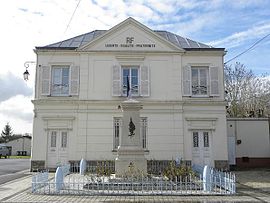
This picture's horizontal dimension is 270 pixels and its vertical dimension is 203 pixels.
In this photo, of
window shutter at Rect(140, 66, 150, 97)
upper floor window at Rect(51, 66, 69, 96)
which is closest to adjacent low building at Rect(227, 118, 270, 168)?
window shutter at Rect(140, 66, 150, 97)

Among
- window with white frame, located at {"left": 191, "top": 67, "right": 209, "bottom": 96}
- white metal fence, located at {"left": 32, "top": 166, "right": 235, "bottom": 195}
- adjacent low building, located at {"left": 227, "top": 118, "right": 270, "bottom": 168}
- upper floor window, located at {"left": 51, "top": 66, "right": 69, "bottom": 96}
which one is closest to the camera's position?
white metal fence, located at {"left": 32, "top": 166, "right": 235, "bottom": 195}

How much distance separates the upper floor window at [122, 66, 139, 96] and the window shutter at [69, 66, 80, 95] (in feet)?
9.72

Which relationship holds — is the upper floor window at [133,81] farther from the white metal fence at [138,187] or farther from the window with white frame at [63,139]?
the white metal fence at [138,187]

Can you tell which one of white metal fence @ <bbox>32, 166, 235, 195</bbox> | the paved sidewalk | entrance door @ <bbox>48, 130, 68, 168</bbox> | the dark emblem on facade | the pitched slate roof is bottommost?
the paved sidewalk

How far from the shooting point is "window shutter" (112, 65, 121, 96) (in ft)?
74.2

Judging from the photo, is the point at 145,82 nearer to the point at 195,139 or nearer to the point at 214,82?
the point at 214,82

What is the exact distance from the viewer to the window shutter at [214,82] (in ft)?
75.3

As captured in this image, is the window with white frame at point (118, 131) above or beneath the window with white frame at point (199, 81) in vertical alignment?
beneath

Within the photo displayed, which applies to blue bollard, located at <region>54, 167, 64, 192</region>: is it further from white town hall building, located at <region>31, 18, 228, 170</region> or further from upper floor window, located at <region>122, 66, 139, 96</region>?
upper floor window, located at <region>122, 66, 139, 96</region>

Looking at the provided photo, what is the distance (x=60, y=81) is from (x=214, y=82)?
10.1m

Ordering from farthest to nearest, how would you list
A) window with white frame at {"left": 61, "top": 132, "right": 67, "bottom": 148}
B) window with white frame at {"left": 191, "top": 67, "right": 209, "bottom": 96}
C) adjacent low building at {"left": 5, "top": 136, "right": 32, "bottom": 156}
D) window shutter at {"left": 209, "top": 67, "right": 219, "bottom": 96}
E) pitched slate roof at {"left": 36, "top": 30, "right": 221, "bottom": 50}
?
1. adjacent low building at {"left": 5, "top": 136, "right": 32, "bottom": 156}
2. pitched slate roof at {"left": 36, "top": 30, "right": 221, "bottom": 50}
3. window with white frame at {"left": 191, "top": 67, "right": 209, "bottom": 96}
4. window shutter at {"left": 209, "top": 67, "right": 219, "bottom": 96}
5. window with white frame at {"left": 61, "top": 132, "right": 67, "bottom": 148}

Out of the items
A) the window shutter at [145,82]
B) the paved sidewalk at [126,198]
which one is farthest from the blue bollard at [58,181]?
the window shutter at [145,82]

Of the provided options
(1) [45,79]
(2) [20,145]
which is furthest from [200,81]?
(2) [20,145]

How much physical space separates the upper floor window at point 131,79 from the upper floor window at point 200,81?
3.08 metres
